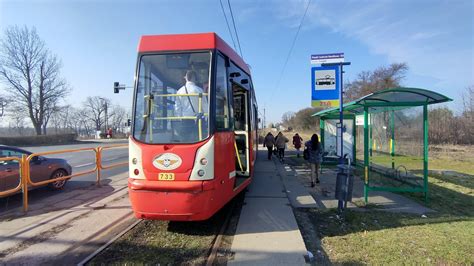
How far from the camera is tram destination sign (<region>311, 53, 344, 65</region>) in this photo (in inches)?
252

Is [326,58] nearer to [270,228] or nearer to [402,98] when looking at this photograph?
[402,98]

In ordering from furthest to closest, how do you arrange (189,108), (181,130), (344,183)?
(344,183), (189,108), (181,130)

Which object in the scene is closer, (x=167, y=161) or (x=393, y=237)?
(x=167, y=161)

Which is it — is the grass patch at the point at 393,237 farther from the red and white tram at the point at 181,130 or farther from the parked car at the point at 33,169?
the parked car at the point at 33,169

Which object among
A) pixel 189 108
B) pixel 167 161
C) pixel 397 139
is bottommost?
pixel 167 161

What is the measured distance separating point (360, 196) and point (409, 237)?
3.15 m

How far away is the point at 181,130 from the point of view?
191 inches

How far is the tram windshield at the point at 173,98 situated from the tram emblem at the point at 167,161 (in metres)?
0.26

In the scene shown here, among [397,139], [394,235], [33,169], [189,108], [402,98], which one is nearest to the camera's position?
[189,108]

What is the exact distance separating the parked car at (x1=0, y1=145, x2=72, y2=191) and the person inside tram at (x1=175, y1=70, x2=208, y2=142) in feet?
18.0

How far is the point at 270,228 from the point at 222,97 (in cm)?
256

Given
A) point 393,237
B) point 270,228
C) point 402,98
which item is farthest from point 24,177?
point 402,98

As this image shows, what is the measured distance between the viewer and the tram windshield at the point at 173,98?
484 centimetres

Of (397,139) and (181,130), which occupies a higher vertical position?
(181,130)
